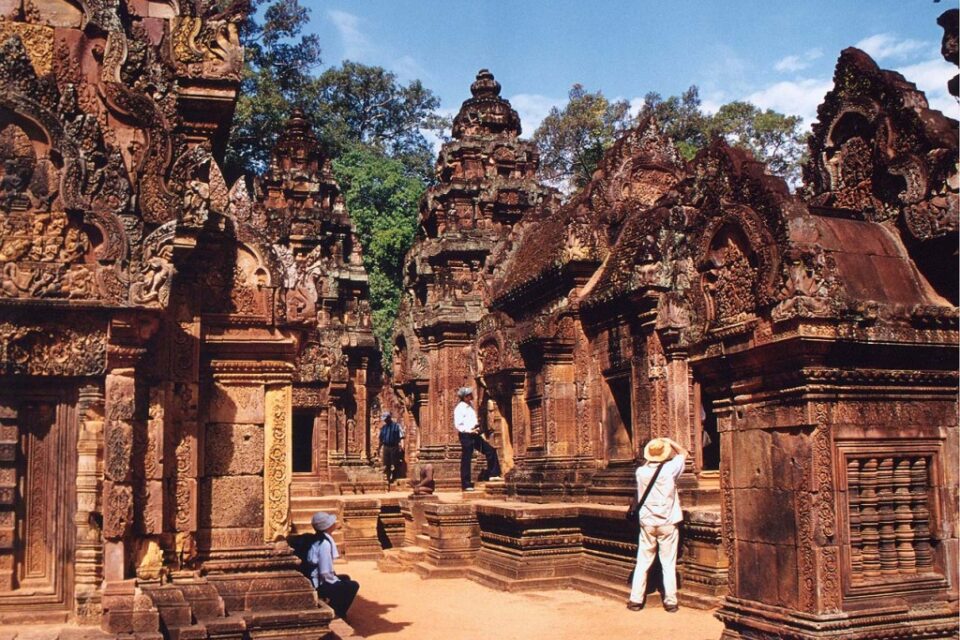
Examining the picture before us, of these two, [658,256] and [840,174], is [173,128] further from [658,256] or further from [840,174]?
[658,256]

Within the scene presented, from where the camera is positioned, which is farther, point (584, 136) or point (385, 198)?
point (584, 136)

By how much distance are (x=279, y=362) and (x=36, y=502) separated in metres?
2.20

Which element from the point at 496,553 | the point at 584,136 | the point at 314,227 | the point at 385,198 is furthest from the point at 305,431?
the point at 584,136

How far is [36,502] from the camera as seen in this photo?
24.6ft

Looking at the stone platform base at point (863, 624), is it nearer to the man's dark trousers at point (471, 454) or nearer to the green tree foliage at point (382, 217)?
the man's dark trousers at point (471, 454)

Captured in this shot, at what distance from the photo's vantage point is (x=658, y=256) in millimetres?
12992

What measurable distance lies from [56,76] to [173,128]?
88cm

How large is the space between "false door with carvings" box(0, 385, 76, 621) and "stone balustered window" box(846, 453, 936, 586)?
16.8 feet

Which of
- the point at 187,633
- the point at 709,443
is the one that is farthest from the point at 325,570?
the point at 709,443

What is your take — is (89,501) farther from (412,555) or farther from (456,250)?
(456,250)

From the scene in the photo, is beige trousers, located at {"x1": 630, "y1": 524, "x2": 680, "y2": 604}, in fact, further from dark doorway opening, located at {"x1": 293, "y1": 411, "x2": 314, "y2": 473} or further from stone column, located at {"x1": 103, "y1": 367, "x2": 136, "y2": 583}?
dark doorway opening, located at {"x1": 293, "y1": 411, "x2": 314, "y2": 473}

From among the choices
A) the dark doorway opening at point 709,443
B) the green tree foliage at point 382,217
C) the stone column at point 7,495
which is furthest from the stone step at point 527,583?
the green tree foliage at point 382,217

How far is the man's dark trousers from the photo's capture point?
18.8 m

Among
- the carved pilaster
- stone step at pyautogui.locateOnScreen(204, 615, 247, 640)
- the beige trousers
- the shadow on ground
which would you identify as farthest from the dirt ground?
stone step at pyautogui.locateOnScreen(204, 615, 247, 640)
